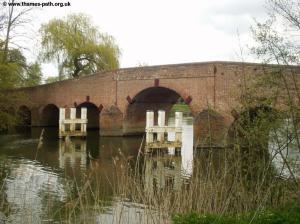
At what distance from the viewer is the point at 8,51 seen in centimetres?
2284

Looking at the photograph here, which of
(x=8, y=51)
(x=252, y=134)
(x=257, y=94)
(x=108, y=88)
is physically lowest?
(x=252, y=134)

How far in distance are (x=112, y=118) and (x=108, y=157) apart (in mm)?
8420

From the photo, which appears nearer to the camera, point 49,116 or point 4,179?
point 4,179

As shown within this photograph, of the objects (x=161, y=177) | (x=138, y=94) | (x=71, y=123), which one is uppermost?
(x=138, y=94)

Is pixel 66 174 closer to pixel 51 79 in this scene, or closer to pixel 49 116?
pixel 49 116

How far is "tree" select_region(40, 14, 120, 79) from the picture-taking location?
3216 cm

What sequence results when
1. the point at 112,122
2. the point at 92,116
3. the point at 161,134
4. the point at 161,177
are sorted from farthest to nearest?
1. the point at 92,116
2. the point at 112,122
3. the point at 161,134
4. the point at 161,177

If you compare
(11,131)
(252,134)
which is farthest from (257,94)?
(11,131)

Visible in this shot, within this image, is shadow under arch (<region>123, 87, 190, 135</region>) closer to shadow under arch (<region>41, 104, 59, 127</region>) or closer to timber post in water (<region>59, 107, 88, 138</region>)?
timber post in water (<region>59, 107, 88, 138</region>)

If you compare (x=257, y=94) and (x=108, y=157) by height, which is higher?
(x=257, y=94)

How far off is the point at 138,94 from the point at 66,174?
11.5 m

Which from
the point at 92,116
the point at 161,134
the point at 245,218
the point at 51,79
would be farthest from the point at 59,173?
the point at 51,79

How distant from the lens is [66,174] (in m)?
12.3

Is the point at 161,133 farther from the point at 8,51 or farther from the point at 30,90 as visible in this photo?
the point at 30,90
